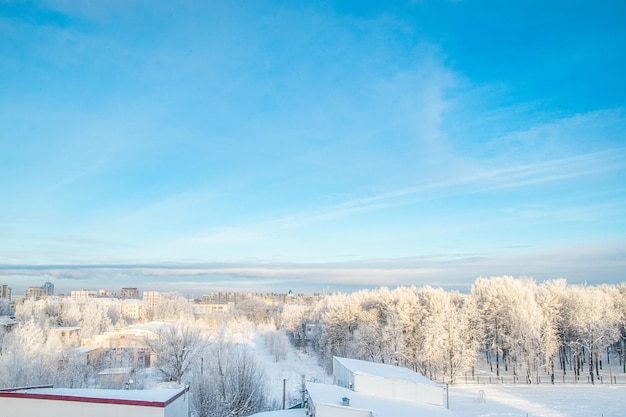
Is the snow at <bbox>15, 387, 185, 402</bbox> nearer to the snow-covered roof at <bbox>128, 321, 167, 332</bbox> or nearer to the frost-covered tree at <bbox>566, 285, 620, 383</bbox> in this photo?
the snow-covered roof at <bbox>128, 321, 167, 332</bbox>

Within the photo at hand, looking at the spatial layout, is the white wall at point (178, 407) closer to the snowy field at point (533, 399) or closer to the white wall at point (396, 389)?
the white wall at point (396, 389)

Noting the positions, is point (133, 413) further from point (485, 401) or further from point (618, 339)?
point (618, 339)

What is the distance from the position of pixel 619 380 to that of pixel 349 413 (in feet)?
123

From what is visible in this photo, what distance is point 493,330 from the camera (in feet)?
153

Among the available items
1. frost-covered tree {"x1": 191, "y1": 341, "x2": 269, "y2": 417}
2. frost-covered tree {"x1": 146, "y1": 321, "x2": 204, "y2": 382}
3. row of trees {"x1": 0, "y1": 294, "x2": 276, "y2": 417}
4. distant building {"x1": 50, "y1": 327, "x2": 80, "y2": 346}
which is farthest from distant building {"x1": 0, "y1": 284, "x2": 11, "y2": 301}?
frost-covered tree {"x1": 191, "y1": 341, "x2": 269, "y2": 417}

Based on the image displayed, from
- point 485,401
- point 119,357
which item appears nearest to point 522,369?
point 485,401

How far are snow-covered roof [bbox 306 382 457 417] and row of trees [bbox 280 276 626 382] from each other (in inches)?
955

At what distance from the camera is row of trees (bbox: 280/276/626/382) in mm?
41594

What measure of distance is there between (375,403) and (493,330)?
33.8 meters

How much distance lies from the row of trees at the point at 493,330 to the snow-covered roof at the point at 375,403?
955 inches

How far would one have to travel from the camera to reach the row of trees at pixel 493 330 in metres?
41.6

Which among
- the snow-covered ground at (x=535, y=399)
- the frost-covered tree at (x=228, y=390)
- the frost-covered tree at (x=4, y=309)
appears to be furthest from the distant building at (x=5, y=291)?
the frost-covered tree at (x=228, y=390)

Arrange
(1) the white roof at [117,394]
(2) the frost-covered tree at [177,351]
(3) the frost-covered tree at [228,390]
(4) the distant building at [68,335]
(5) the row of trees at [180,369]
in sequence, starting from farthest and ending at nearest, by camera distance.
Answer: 1. (4) the distant building at [68,335]
2. (2) the frost-covered tree at [177,351]
3. (5) the row of trees at [180,369]
4. (3) the frost-covered tree at [228,390]
5. (1) the white roof at [117,394]

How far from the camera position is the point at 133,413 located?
554 inches
